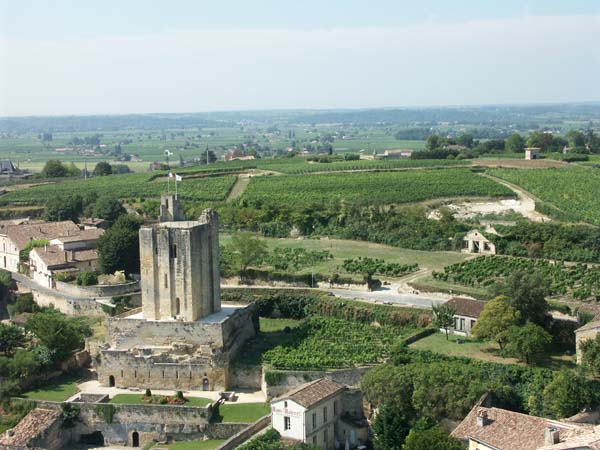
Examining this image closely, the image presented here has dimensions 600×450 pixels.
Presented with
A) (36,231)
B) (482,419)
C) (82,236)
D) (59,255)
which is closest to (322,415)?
(482,419)

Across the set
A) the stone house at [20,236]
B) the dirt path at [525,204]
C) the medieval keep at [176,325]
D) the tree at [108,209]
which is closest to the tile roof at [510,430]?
the medieval keep at [176,325]

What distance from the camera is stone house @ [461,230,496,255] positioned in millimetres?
64938

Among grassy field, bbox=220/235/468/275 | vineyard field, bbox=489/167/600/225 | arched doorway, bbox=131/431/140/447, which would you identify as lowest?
arched doorway, bbox=131/431/140/447

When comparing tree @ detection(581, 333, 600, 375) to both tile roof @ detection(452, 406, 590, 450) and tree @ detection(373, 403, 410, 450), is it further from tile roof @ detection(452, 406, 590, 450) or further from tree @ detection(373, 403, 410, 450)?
tree @ detection(373, 403, 410, 450)

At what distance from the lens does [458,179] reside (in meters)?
100

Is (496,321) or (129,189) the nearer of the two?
(496,321)

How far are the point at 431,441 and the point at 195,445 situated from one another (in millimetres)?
12755

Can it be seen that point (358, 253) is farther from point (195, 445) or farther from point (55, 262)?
point (195, 445)

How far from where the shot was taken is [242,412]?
41281 mm

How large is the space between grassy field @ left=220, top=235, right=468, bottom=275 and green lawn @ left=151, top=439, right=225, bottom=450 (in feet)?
71.3

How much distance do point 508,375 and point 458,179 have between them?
62.5m

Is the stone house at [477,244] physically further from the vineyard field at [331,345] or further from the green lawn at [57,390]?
the green lawn at [57,390]

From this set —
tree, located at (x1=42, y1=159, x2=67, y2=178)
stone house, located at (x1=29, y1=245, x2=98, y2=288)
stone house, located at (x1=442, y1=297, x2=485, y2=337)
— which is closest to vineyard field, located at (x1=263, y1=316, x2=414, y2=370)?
stone house, located at (x1=442, y1=297, x2=485, y2=337)

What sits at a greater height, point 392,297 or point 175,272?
point 175,272
